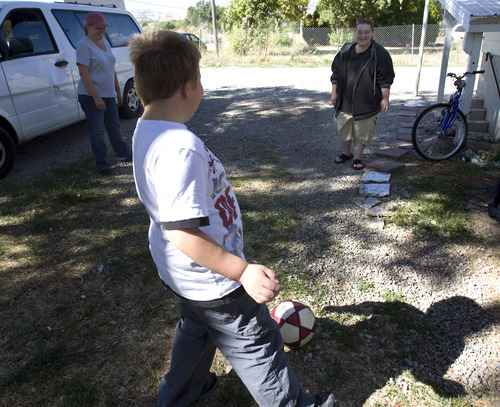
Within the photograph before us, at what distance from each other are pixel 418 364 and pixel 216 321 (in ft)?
4.60

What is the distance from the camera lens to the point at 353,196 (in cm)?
430

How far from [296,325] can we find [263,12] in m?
26.0

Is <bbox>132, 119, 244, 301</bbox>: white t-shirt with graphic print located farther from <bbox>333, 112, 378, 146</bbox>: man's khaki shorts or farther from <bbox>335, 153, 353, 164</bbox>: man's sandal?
<bbox>335, 153, 353, 164</bbox>: man's sandal

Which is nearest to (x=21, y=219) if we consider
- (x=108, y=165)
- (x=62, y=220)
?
(x=62, y=220)

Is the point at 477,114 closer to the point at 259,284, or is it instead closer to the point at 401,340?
the point at 401,340

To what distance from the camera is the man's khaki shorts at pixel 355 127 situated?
4.72m

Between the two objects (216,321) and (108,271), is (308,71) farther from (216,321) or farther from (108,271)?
(216,321)

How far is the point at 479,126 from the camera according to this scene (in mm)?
6102

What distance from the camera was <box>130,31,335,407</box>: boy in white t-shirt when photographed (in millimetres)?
1244

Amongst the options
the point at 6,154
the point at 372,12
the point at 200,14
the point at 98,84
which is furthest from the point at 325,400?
the point at 200,14

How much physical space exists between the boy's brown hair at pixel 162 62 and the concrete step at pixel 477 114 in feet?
20.8

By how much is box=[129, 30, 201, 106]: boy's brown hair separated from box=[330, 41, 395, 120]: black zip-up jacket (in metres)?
3.59

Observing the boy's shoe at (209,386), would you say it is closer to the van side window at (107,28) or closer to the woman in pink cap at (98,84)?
the woman in pink cap at (98,84)

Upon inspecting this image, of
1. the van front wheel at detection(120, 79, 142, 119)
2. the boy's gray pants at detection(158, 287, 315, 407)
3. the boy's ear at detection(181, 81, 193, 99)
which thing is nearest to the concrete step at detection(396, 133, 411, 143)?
the van front wheel at detection(120, 79, 142, 119)
